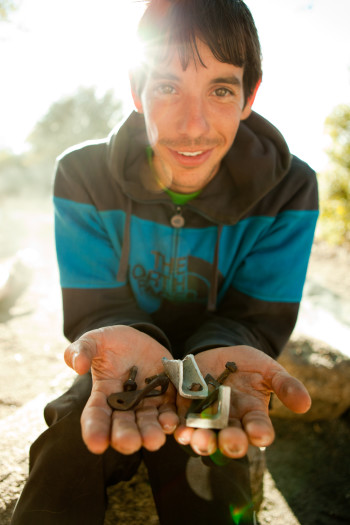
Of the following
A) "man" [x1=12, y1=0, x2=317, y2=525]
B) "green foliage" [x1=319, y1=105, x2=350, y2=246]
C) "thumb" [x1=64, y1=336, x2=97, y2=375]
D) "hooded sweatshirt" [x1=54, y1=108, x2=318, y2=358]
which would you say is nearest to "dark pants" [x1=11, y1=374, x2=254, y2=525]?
"man" [x1=12, y1=0, x2=317, y2=525]

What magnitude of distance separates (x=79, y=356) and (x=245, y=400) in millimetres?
662

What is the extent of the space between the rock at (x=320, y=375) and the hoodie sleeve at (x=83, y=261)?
5.01 ft

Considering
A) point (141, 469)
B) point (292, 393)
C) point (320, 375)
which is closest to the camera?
point (292, 393)

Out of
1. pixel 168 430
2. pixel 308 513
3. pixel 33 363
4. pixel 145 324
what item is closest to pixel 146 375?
pixel 145 324

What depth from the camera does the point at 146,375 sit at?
1.87m

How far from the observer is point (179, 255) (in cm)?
258

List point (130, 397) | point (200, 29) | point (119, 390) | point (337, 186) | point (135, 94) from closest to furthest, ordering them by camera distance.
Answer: point (130, 397)
point (119, 390)
point (200, 29)
point (135, 94)
point (337, 186)

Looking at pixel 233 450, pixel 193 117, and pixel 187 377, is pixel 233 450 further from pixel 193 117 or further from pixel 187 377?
pixel 193 117

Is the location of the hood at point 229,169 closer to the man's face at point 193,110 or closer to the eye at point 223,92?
the man's face at point 193,110

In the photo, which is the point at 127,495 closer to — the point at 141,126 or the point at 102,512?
the point at 102,512

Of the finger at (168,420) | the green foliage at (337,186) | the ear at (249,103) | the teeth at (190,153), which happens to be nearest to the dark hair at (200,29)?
the ear at (249,103)

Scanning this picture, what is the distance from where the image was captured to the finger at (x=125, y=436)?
4.34 ft

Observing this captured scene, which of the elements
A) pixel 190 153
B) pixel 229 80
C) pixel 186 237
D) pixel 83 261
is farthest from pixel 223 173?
pixel 83 261

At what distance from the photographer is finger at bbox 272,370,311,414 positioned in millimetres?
1421
